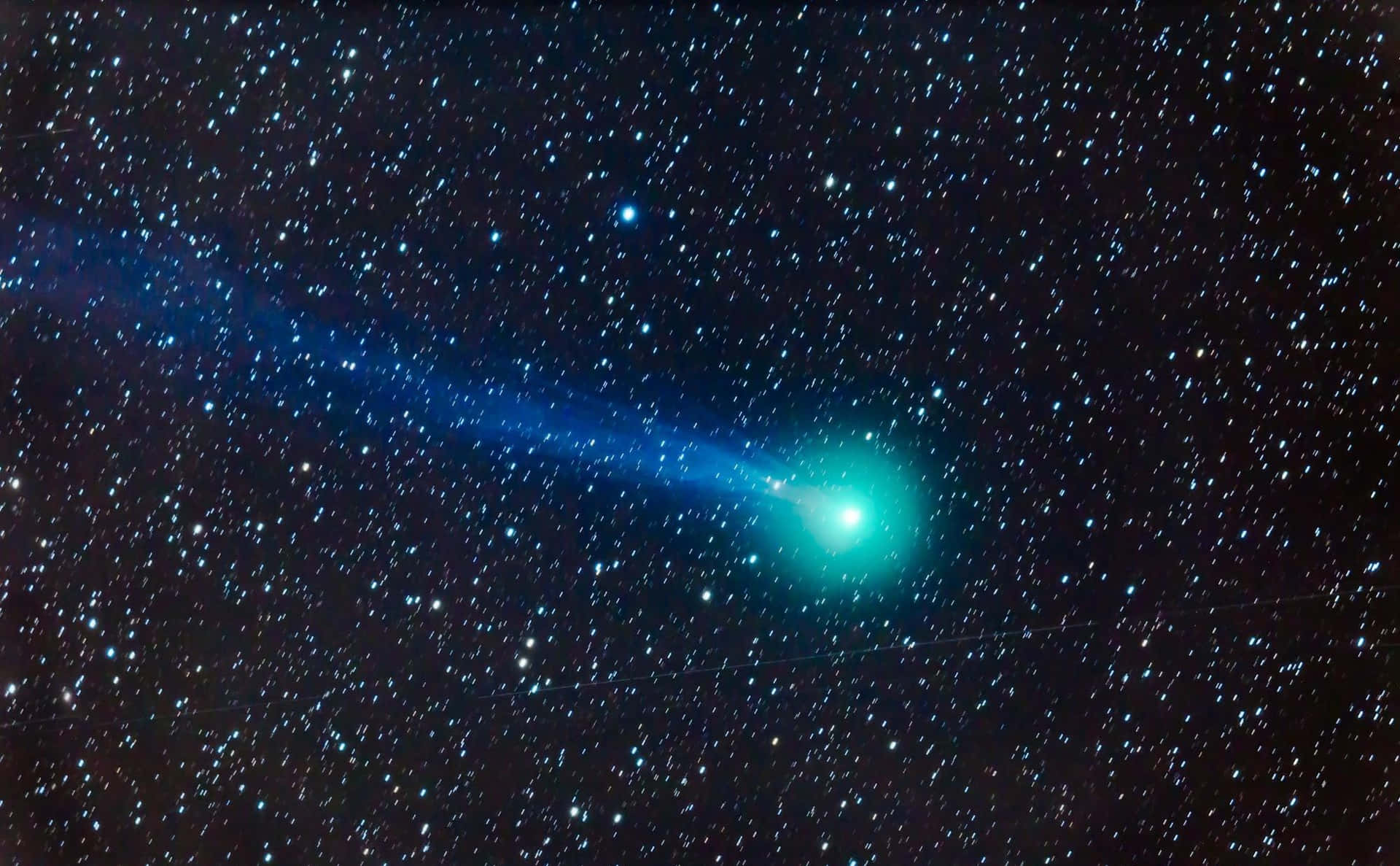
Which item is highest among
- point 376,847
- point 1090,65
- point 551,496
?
point 1090,65

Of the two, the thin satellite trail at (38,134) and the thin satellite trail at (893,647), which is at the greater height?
the thin satellite trail at (38,134)

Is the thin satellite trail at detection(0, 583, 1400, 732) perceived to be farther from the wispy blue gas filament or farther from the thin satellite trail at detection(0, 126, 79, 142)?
the thin satellite trail at detection(0, 126, 79, 142)

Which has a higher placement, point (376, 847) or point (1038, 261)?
point (1038, 261)

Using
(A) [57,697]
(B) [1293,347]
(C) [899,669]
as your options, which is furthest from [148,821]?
(B) [1293,347]

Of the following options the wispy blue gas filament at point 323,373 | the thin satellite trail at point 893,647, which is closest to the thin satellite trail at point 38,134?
the wispy blue gas filament at point 323,373

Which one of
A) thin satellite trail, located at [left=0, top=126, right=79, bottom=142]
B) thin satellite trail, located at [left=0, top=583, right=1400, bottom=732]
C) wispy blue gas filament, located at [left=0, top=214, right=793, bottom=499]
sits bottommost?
thin satellite trail, located at [left=0, top=583, right=1400, bottom=732]

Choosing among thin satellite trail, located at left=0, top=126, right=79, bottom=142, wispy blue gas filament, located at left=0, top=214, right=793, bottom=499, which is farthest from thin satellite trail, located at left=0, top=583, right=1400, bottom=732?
thin satellite trail, located at left=0, top=126, right=79, bottom=142

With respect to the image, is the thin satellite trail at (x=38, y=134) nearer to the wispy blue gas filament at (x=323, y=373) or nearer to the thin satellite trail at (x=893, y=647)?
the wispy blue gas filament at (x=323, y=373)

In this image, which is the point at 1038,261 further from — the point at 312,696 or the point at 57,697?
the point at 57,697

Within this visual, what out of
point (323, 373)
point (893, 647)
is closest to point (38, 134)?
point (323, 373)

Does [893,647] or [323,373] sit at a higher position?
[323,373]

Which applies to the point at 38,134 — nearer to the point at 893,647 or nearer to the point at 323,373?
the point at 323,373
